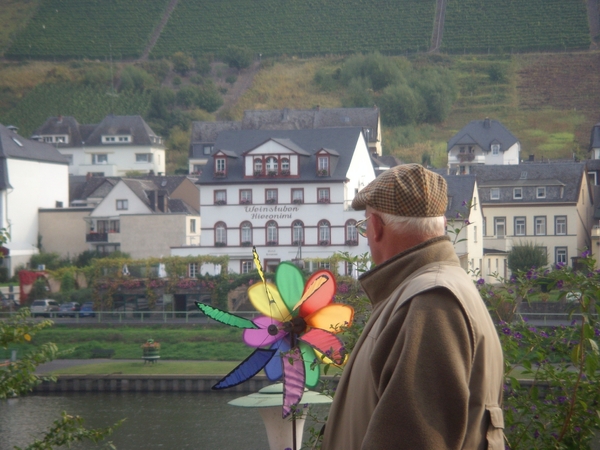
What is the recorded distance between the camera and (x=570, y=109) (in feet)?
286

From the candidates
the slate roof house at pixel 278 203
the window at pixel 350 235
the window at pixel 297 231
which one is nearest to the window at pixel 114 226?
the slate roof house at pixel 278 203

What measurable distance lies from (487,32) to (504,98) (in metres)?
21.5

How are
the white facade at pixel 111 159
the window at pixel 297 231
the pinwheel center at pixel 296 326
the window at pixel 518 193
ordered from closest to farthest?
the pinwheel center at pixel 296 326 → the window at pixel 297 231 → the window at pixel 518 193 → the white facade at pixel 111 159

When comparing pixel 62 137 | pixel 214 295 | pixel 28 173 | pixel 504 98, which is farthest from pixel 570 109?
pixel 214 295

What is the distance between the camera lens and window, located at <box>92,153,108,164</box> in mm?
74812

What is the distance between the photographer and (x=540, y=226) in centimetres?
4281

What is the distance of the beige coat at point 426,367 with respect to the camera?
2248 millimetres

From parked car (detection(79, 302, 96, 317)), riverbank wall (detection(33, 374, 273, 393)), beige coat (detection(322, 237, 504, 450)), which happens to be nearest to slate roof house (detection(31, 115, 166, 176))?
parked car (detection(79, 302, 96, 317))

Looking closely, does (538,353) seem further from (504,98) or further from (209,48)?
(209,48)

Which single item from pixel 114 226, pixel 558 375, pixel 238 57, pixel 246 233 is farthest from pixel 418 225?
pixel 238 57

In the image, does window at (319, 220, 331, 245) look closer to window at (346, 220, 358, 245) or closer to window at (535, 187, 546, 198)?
window at (346, 220, 358, 245)

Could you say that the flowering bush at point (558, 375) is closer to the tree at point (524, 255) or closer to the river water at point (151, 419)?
the river water at point (151, 419)

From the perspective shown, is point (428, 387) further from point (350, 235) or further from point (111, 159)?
point (111, 159)

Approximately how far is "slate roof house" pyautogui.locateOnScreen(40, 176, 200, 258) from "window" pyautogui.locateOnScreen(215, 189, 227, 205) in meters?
6.45
